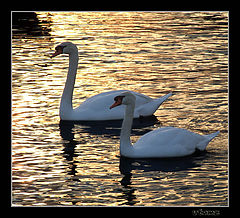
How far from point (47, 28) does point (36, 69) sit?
680 centimetres

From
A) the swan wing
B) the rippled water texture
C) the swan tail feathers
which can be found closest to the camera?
the rippled water texture

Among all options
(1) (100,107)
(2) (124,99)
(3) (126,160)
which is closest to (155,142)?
(3) (126,160)

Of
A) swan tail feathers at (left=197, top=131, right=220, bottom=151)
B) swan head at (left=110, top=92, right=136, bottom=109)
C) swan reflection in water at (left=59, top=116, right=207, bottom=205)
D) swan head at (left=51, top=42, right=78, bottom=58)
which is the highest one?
swan head at (left=51, top=42, right=78, bottom=58)

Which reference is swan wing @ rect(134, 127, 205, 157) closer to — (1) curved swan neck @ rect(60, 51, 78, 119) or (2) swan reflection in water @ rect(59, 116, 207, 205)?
(2) swan reflection in water @ rect(59, 116, 207, 205)

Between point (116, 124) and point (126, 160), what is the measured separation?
2.49 m

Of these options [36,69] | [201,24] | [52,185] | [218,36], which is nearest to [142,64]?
[36,69]

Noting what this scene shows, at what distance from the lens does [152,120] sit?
14516 millimetres

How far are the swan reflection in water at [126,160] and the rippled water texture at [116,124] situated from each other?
Answer: 0.02 meters

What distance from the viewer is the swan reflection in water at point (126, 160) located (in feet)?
36.0

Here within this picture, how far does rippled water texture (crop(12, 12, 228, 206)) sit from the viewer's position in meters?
10.7

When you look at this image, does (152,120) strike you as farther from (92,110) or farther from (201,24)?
(201,24)

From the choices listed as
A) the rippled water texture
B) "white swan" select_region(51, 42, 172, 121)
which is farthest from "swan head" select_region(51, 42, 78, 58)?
the rippled water texture

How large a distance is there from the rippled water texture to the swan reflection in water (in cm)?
2

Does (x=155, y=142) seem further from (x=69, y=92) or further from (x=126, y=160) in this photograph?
(x=69, y=92)
